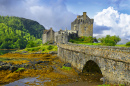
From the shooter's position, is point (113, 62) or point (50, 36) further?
point (50, 36)

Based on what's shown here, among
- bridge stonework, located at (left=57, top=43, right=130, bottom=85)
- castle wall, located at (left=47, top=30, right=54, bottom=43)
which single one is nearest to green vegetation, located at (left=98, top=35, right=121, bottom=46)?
→ bridge stonework, located at (left=57, top=43, right=130, bottom=85)

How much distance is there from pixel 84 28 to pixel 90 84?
5827 centimetres

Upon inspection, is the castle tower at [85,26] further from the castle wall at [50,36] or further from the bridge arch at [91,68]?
the bridge arch at [91,68]

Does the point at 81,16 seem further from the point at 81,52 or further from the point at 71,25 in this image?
the point at 81,52

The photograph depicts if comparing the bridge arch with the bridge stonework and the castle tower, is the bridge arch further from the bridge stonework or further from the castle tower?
the castle tower

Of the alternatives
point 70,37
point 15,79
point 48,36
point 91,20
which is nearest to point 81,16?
point 91,20

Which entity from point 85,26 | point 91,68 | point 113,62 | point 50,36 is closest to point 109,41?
point 91,68

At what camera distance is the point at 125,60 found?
Result: 1054 centimetres

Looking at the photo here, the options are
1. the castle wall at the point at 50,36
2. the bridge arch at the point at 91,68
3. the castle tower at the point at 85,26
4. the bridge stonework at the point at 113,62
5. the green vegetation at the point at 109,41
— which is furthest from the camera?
the castle wall at the point at 50,36

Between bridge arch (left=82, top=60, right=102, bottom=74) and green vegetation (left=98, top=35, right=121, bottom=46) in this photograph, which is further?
green vegetation (left=98, top=35, right=121, bottom=46)

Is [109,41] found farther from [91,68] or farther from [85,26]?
[85,26]

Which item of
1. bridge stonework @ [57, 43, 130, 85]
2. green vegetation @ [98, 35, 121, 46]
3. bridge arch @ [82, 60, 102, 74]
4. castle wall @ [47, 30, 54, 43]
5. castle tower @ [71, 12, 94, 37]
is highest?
castle tower @ [71, 12, 94, 37]

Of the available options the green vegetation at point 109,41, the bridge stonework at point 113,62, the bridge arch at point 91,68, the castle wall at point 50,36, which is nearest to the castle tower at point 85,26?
the castle wall at point 50,36

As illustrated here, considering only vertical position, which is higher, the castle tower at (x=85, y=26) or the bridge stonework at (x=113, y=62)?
the castle tower at (x=85, y=26)
